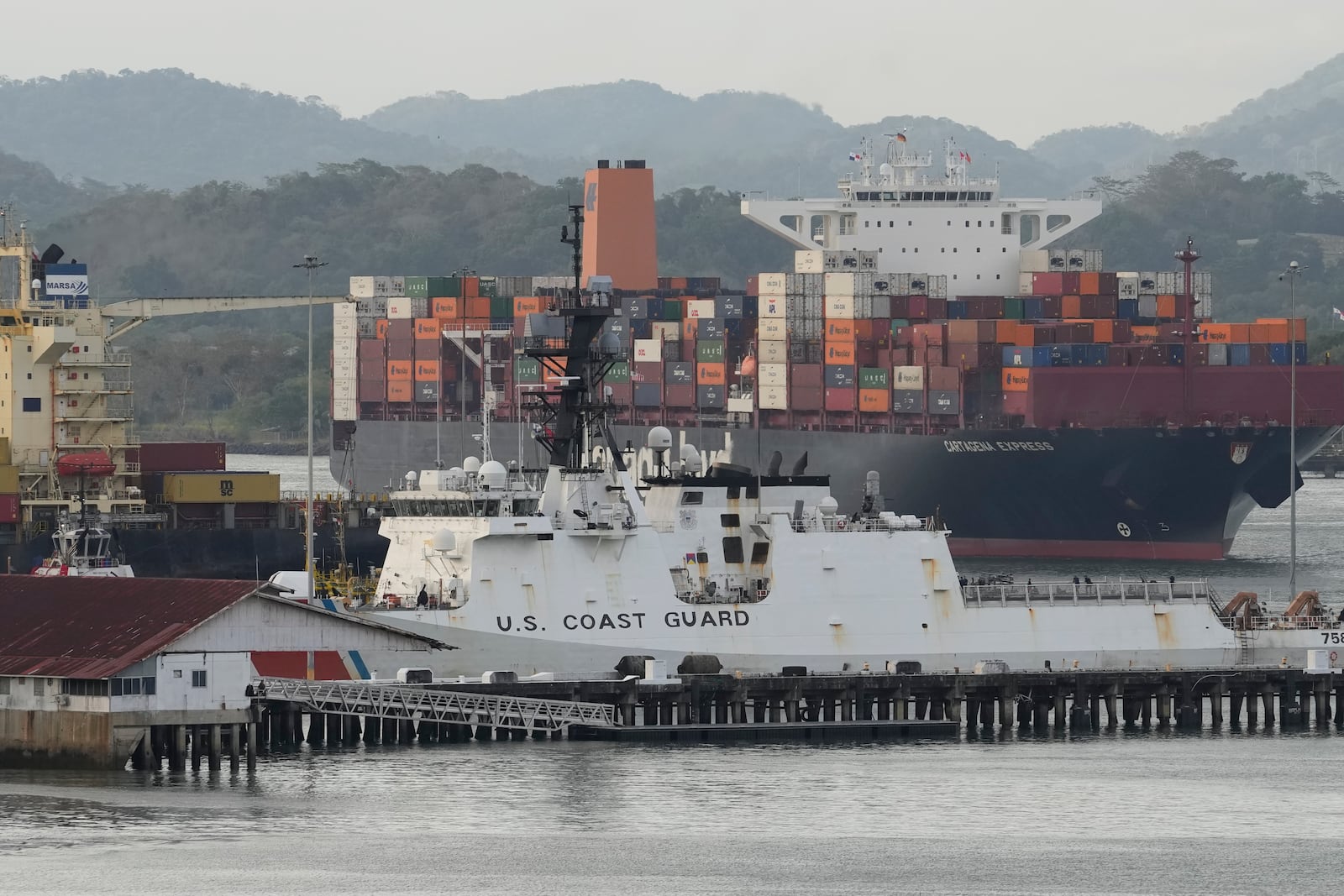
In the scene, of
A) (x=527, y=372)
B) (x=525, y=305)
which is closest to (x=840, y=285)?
(x=527, y=372)

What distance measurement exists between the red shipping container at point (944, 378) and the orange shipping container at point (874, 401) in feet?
6.84

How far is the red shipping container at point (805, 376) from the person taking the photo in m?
109

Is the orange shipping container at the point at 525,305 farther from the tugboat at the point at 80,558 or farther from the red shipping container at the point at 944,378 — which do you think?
the tugboat at the point at 80,558

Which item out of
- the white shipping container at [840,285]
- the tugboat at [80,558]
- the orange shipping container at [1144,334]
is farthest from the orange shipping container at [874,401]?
the tugboat at [80,558]

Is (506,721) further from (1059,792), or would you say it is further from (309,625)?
(1059,792)

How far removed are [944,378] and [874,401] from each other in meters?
3.52

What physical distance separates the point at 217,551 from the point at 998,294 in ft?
166

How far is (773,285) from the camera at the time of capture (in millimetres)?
112562

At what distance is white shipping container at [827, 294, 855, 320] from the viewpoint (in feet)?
359

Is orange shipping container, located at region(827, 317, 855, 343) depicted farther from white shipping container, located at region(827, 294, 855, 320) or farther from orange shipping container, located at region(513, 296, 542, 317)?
orange shipping container, located at region(513, 296, 542, 317)

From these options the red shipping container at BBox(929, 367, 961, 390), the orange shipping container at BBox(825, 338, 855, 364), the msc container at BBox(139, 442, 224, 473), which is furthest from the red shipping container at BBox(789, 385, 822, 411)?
the msc container at BBox(139, 442, 224, 473)

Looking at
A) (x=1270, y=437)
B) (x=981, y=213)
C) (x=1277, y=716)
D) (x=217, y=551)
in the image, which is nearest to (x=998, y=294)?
(x=981, y=213)

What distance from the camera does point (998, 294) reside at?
117688 millimetres

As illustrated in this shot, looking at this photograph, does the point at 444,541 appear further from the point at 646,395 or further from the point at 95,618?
the point at 646,395
